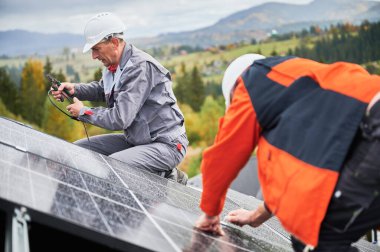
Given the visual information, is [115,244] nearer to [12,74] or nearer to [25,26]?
[12,74]

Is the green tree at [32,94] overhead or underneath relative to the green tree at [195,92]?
overhead

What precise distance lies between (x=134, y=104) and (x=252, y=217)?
259cm

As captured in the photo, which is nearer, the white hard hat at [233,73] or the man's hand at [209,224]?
the white hard hat at [233,73]

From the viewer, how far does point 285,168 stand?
11.4ft

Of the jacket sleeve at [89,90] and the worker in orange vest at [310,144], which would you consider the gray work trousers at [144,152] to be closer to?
the jacket sleeve at [89,90]

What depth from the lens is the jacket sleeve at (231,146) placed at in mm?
3656

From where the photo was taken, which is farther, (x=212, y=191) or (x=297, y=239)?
(x=212, y=191)

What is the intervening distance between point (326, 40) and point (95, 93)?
234 ft

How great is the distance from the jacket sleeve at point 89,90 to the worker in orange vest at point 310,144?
4012mm

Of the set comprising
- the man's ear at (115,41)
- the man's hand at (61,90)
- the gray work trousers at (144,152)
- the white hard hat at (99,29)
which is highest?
the white hard hat at (99,29)

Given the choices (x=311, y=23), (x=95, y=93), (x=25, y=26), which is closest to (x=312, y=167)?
(x=95, y=93)

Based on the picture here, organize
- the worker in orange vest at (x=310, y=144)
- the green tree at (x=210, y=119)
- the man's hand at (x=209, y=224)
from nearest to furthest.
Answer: the worker in orange vest at (x=310, y=144), the man's hand at (x=209, y=224), the green tree at (x=210, y=119)

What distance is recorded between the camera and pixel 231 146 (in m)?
3.73

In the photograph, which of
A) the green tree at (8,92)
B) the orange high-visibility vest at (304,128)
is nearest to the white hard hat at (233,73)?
the orange high-visibility vest at (304,128)
